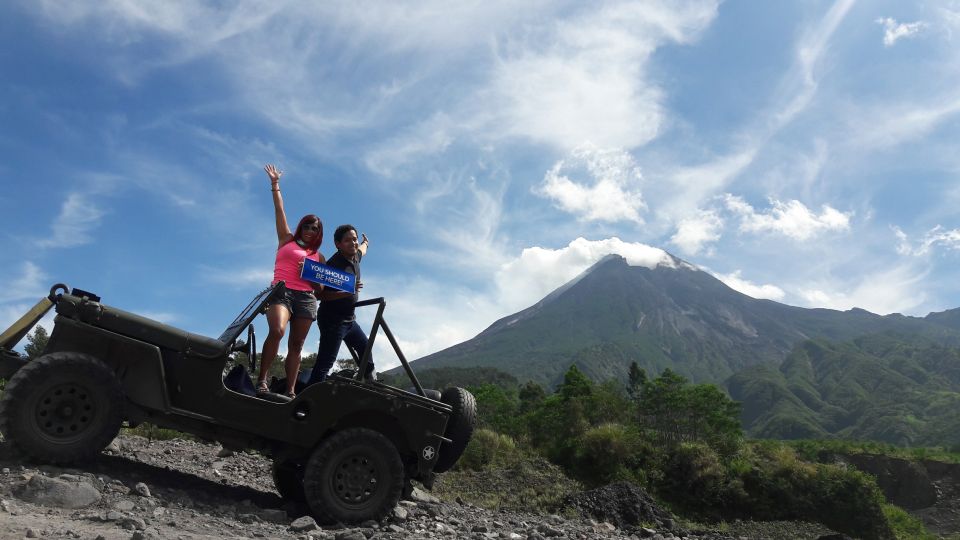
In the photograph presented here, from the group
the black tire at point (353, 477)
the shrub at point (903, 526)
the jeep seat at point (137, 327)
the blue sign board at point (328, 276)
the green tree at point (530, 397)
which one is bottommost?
the shrub at point (903, 526)

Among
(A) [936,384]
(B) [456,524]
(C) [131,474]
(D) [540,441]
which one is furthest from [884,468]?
(A) [936,384]

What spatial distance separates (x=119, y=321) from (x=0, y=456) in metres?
1.30

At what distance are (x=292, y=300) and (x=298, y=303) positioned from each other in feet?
0.21

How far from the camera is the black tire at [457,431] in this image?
6004mm

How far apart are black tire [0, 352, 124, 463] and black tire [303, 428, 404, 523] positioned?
1.63 metres

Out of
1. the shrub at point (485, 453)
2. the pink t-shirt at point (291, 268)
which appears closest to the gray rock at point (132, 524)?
the pink t-shirt at point (291, 268)

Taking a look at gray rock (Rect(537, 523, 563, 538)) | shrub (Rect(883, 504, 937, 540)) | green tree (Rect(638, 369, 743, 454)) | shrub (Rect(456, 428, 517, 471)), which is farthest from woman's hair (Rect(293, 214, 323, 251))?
green tree (Rect(638, 369, 743, 454))

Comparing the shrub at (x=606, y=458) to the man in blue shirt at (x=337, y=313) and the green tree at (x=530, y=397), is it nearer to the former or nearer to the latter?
the man in blue shirt at (x=337, y=313)

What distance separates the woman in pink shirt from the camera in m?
5.48

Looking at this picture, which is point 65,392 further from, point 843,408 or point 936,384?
point 936,384

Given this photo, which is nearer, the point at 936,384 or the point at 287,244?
the point at 287,244

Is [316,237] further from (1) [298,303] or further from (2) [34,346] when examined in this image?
(2) [34,346]

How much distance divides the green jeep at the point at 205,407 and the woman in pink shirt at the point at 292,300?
0.51 feet

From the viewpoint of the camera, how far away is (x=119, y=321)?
198 inches
